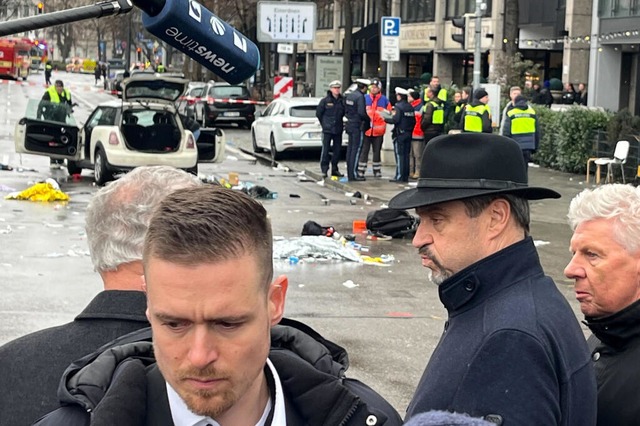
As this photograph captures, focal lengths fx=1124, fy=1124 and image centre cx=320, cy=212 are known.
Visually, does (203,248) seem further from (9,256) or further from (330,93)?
(330,93)

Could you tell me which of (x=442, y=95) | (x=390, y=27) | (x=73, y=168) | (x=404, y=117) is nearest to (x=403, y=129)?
(x=404, y=117)

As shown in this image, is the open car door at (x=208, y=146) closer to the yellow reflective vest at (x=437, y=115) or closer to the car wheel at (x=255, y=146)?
the yellow reflective vest at (x=437, y=115)

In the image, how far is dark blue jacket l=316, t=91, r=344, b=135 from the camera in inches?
914

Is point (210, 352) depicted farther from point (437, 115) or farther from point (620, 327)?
point (437, 115)

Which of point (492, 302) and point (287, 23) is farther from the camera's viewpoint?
point (287, 23)

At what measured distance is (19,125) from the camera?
21875 millimetres

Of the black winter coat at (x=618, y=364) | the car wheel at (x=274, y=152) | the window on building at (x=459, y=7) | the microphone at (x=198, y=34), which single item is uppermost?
the window on building at (x=459, y=7)

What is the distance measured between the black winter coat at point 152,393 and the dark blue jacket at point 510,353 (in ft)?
1.37

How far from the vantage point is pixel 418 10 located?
56562mm

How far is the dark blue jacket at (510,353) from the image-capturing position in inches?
111

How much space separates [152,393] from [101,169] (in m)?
18.8


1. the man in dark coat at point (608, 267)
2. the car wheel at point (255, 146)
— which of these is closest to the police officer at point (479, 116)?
the car wheel at point (255, 146)

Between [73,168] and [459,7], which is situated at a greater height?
[459,7]

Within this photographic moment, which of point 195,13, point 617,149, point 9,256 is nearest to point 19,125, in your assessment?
point 9,256
